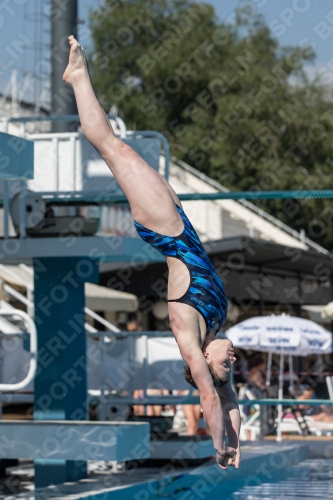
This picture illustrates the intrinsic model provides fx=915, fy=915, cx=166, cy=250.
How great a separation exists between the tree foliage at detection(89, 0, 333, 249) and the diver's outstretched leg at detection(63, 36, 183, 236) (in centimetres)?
2612

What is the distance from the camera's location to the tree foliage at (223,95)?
105ft

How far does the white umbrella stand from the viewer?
13.3m

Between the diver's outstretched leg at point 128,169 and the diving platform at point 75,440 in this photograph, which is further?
the diving platform at point 75,440

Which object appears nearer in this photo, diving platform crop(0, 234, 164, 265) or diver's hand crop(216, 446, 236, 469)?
diver's hand crop(216, 446, 236, 469)

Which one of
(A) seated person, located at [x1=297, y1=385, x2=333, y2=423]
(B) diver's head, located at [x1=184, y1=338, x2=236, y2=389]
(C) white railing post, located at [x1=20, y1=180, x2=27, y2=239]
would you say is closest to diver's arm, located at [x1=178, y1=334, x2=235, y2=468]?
(B) diver's head, located at [x1=184, y1=338, x2=236, y2=389]

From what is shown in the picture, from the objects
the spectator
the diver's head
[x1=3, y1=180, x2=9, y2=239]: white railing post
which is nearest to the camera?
the diver's head

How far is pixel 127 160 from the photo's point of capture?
4844mm

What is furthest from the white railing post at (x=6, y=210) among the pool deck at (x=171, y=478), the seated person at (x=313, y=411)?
the seated person at (x=313, y=411)

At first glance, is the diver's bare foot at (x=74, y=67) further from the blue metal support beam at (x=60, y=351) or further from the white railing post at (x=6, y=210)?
the blue metal support beam at (x=60, y=351)

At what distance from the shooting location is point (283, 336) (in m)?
13.3

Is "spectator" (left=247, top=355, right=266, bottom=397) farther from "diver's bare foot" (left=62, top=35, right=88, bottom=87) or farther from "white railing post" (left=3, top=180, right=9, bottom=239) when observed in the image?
"diver's bare foot" (left=62, top=35, right=88, bottom=87)

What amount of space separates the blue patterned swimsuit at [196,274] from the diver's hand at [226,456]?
610 mm

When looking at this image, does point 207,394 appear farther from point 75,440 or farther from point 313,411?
point 313,411

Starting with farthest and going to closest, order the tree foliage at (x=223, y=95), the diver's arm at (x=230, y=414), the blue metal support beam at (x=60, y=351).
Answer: the tree foliage at (x=223, y=95), the blue metal support beam at (x=60, y=351), the diver's arm at (x=230, y=414)
